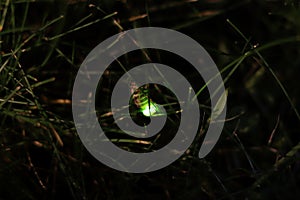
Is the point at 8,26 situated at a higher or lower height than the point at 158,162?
higher

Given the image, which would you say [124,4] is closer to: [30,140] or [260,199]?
[30,140]

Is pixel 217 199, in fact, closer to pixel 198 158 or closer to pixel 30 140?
pixel 198 158

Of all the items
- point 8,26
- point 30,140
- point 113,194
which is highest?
point 8,26

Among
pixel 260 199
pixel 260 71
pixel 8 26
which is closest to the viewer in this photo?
pixel 260 199

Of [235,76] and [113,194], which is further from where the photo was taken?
[235,76]

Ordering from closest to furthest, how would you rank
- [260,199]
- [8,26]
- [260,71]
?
[260,199], [8,26], [260,71]

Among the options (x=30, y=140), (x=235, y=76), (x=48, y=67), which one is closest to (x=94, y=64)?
(x=48, y=67)

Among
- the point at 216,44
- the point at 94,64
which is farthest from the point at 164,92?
the point at 216,44
